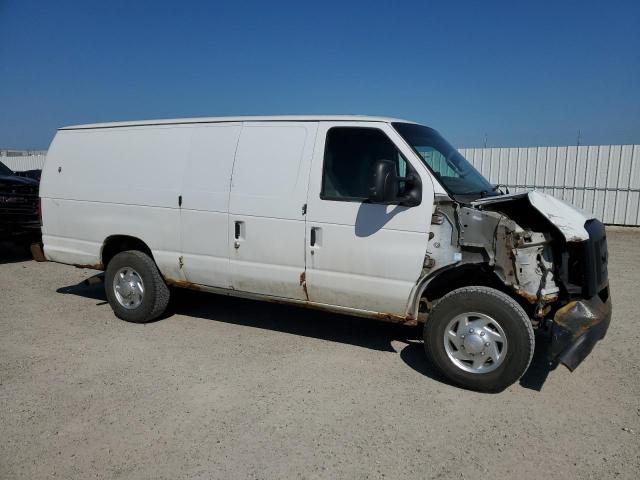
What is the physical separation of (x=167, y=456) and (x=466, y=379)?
2.38m

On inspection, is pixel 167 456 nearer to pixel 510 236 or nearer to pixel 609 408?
pixel 510 236

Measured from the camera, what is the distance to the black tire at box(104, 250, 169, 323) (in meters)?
5.68

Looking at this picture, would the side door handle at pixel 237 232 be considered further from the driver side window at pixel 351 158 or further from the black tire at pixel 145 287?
the black tire at pixel 145 287

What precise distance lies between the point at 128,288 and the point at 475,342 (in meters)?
3.90

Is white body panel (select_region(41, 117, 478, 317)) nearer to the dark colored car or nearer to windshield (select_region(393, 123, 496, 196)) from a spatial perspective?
windshield (select_region(393, 123, 496, 196))

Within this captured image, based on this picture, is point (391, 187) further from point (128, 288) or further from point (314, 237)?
point (128, 288)

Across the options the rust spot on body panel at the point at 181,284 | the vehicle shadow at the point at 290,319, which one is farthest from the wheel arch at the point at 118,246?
the vehicle shadow at the point at 290,319

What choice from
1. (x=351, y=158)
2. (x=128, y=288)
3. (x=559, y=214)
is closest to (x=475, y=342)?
(x=559, y=214)

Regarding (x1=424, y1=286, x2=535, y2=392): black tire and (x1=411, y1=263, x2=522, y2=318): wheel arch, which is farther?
(x1=411, y1=263, x2=522, y2=318): wheel arch

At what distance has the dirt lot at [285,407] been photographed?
3154mm

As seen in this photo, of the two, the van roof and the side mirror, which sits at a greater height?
the van roof

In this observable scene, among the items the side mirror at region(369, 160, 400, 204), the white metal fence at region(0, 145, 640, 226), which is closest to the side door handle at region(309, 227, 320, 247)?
the side mirror at region(369, 160, 400, 204)

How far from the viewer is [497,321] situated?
4.05 meters

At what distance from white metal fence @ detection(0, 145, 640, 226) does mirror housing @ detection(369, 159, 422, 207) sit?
468 inches
